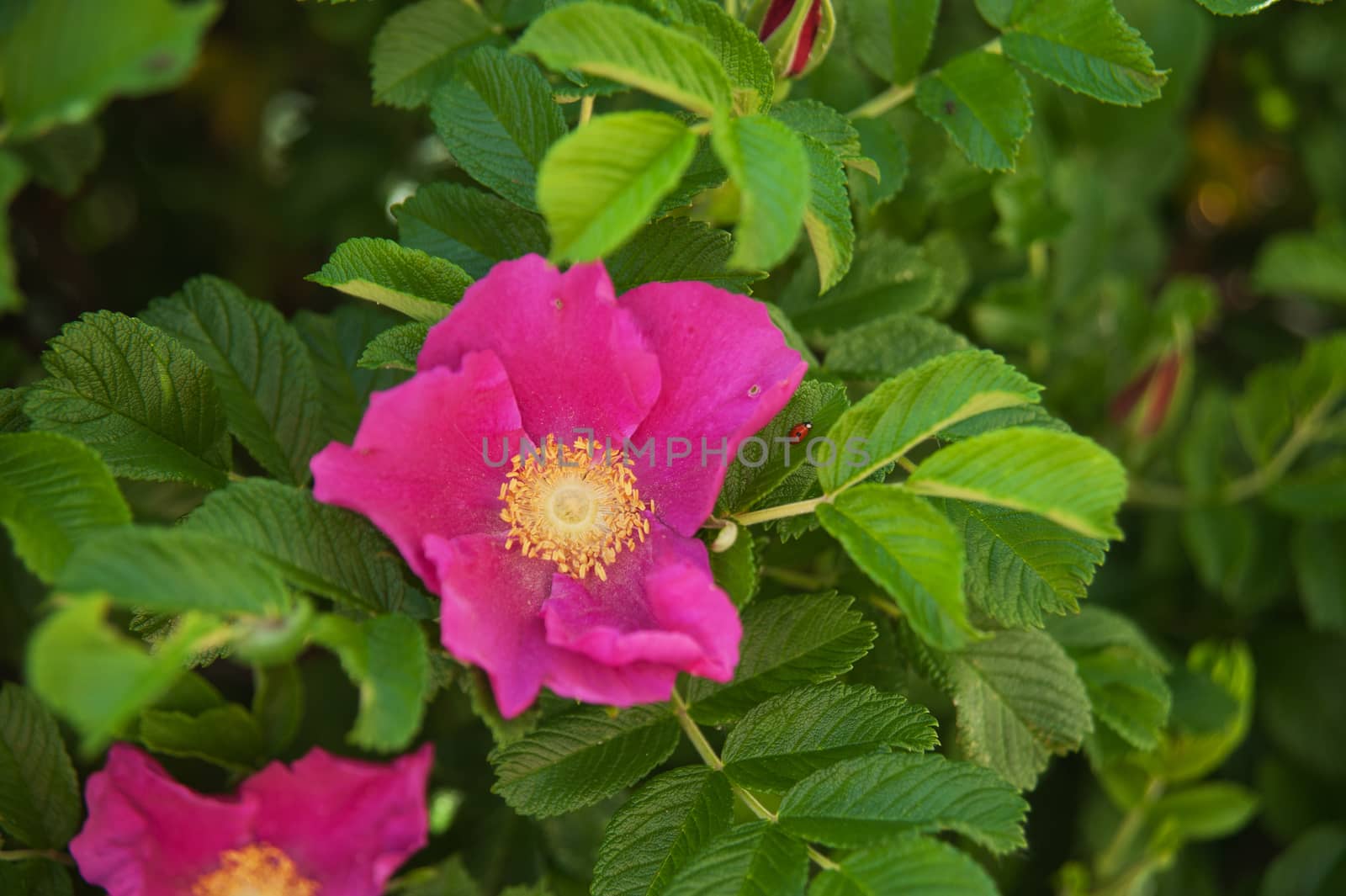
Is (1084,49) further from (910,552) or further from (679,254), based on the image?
(910,552)

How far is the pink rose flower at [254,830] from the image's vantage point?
0.89m

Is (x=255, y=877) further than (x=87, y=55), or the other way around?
(x=255, y=877)

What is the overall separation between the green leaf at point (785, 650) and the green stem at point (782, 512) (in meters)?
0.10

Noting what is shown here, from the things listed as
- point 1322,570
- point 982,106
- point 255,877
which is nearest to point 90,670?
point 255,877

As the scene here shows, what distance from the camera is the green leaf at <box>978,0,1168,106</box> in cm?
106

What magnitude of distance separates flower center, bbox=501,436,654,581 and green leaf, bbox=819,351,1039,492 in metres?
0.19

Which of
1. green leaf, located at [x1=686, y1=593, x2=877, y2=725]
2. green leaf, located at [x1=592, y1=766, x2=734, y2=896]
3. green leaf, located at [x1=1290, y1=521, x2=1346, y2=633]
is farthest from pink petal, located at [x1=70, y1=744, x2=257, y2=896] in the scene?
green leaf, located at [x1=1290, y1=521, x2=1346, y2=633]

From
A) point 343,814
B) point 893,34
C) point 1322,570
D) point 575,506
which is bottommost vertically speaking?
point 1322,570

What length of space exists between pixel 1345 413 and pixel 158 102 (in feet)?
7.08

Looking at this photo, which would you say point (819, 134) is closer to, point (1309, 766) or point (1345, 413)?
point (1345, 413)

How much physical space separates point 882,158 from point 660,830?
0.69 meters

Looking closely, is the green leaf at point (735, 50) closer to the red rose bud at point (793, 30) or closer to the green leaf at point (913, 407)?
the red rose bud at point (793, 30)

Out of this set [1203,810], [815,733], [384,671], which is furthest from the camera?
[1203,810]

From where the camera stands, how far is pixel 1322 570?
5.43 ft
